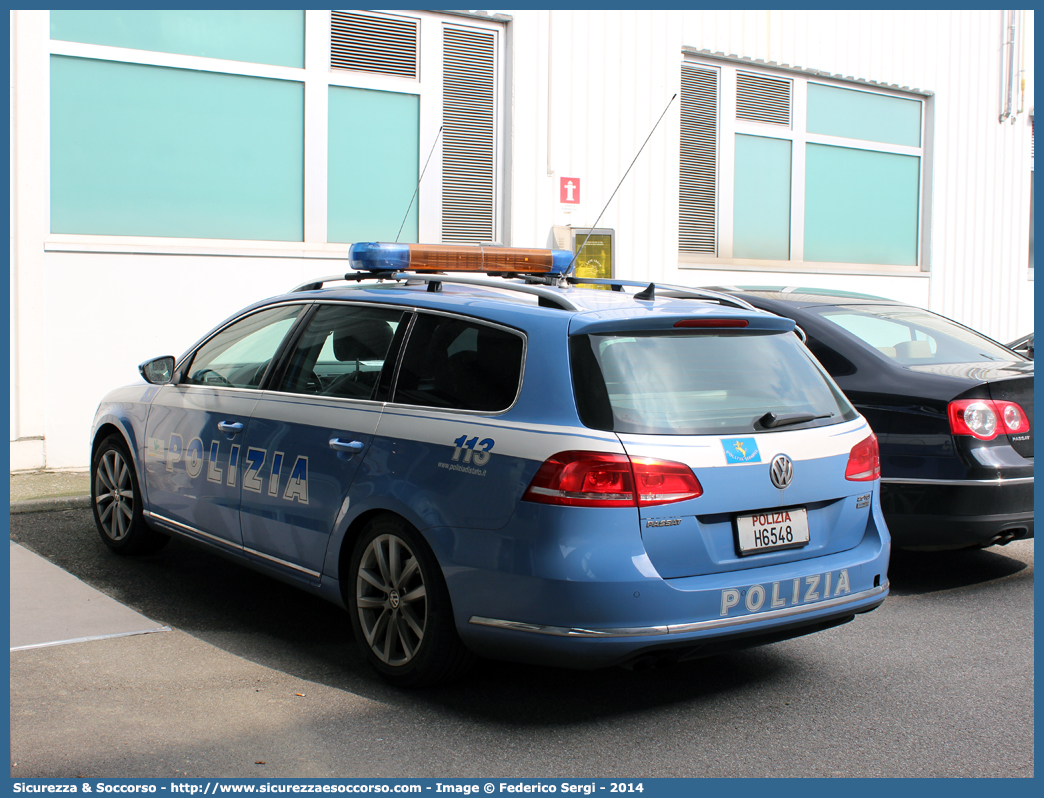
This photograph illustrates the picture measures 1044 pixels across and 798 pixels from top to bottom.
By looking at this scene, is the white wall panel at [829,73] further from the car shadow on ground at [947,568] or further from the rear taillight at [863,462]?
the rear taillight at [863,462]

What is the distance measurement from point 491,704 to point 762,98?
443 inches

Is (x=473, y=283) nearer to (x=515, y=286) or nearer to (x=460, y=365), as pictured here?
(x=515, y=286)

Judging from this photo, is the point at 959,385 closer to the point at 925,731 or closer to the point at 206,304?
the point at 925,731

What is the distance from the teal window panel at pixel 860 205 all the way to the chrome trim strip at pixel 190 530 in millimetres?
10568

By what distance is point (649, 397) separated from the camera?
149 inches

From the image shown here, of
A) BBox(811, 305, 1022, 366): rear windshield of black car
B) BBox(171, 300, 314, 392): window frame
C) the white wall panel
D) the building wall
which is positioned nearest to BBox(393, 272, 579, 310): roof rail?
BBox(171, 300, 314, 392): window frame

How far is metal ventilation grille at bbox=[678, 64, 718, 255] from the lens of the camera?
1291 cm

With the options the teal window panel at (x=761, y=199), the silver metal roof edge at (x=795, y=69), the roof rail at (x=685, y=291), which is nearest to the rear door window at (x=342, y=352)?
the roof rail at (x=685, y=291)

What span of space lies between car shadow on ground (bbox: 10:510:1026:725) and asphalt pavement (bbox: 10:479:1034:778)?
1 cm

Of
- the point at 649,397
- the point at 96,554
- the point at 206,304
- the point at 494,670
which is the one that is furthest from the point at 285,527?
the point at 206,304

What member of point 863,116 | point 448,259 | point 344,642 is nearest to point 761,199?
point 863,116

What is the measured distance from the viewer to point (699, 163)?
13.1m

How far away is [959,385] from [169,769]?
430 centimetres

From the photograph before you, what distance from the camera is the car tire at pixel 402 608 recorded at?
13.0ft
